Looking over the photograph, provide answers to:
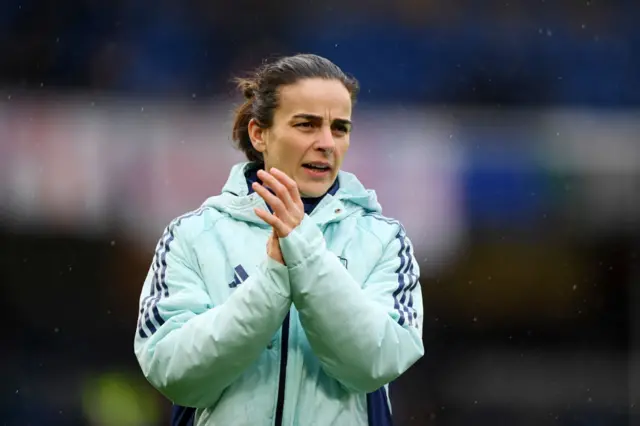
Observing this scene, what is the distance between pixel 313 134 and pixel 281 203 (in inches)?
7.9

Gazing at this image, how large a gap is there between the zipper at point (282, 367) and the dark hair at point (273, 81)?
1.10 feet

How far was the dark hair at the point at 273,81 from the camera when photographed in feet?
5.78

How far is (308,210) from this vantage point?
1760 millimetres

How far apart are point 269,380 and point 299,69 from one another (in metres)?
0.51

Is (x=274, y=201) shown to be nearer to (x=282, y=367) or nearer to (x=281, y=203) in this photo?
(x=281, y=203)

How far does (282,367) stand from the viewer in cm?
164

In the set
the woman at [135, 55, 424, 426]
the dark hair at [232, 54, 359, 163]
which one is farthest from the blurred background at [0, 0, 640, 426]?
the woman at [135, 55, 424, 426]

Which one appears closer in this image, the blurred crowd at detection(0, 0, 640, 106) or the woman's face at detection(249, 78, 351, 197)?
Answer: the woman's face at detection(249, 78, 351, 197)

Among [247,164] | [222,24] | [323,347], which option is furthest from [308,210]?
[222,24]

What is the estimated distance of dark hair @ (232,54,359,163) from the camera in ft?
5.78

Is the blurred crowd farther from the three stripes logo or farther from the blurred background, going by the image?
the three stripes logo

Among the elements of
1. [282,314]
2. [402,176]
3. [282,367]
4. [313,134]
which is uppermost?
[313,134]

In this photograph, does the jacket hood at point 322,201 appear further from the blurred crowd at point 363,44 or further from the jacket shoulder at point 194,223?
the blurred crowd at point 363,44

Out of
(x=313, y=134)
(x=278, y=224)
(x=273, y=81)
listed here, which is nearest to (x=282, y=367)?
(x=278, y=224)
